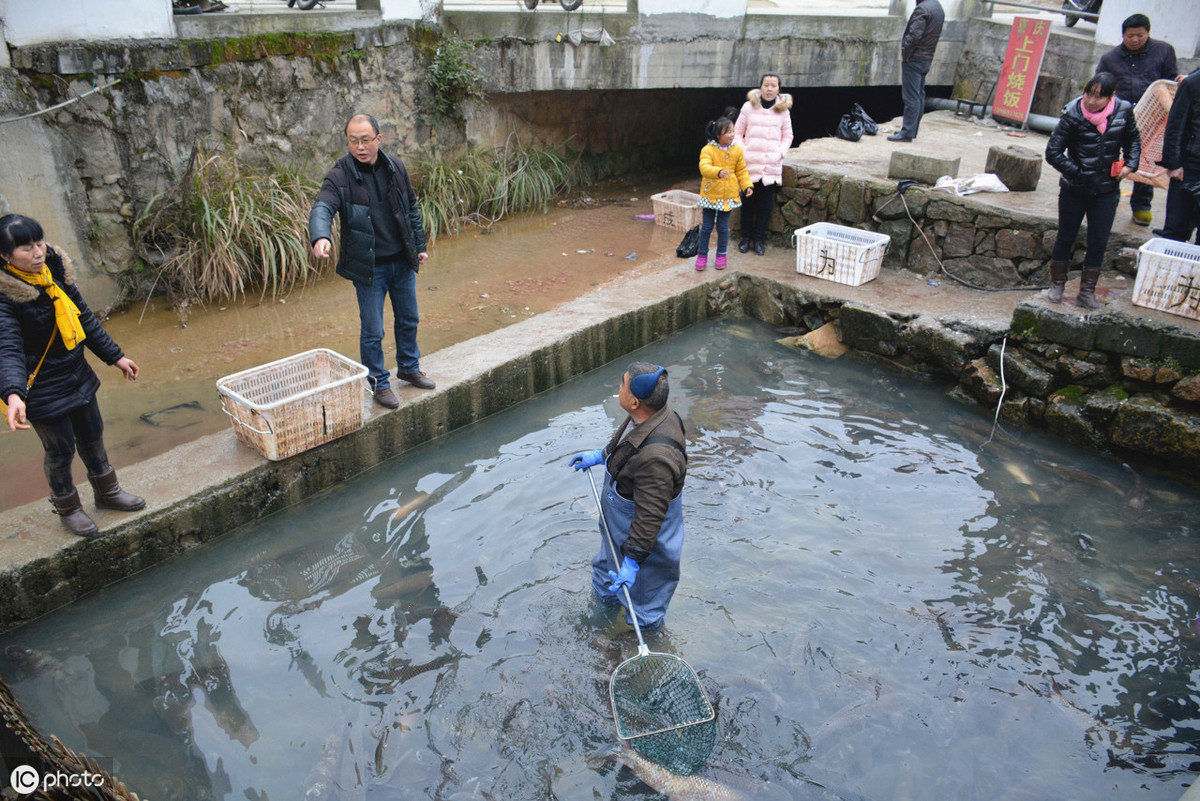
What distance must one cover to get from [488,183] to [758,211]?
3.57 meters

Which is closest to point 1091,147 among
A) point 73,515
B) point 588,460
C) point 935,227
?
point 935,227

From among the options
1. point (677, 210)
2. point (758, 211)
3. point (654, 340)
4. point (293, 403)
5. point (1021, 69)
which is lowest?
point (654, 340)

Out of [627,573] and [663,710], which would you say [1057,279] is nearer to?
[627,573]

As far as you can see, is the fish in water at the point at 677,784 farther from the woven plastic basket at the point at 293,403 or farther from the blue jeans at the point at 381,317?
the blue jeans at the point at 381,317

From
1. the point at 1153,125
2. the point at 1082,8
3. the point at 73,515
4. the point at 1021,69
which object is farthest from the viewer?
the point at 1082,8

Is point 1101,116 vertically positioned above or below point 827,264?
above

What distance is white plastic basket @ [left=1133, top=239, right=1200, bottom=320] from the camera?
6172mm

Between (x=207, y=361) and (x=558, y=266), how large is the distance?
12.5ft

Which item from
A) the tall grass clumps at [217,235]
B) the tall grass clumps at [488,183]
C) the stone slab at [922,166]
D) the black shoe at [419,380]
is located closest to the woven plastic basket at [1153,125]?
the stone slab at [922,166]

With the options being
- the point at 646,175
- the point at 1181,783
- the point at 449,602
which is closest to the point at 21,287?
the point at 449,602

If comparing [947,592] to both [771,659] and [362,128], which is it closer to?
[771,659]

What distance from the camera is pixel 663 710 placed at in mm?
4066

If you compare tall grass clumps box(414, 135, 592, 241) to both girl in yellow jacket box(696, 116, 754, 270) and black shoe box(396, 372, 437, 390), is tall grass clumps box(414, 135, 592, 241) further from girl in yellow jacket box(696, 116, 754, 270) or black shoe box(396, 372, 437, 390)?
black shoe box(396, 372, 437, 390)

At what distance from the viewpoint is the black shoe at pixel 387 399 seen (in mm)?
5883
